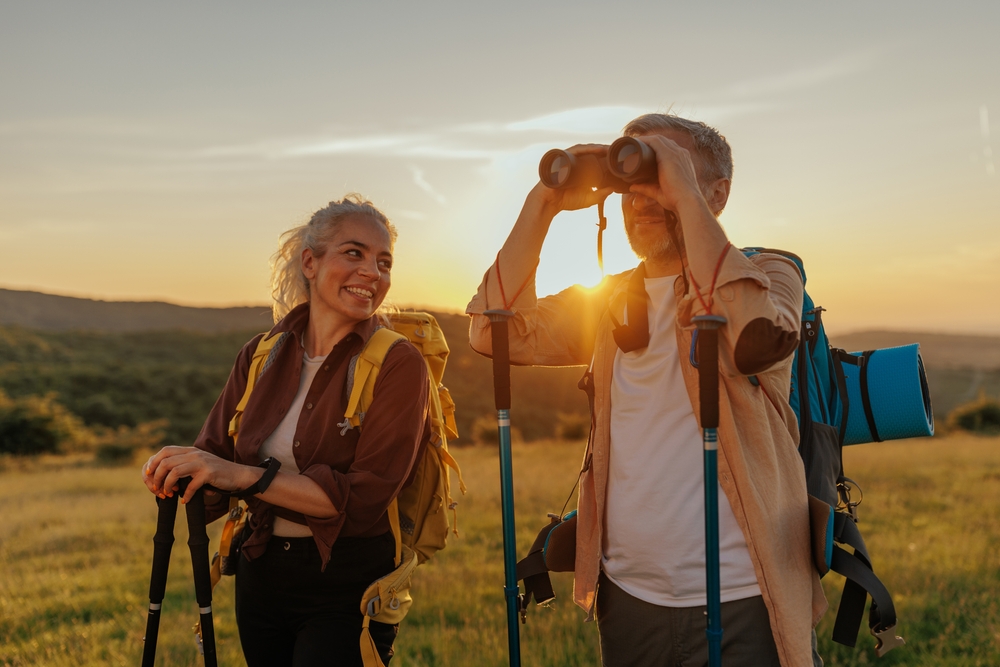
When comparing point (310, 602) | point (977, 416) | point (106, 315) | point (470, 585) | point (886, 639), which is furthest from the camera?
point (106, 315)

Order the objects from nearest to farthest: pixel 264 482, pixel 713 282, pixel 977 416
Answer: pixel 713 282 < pixel 264 482 < pixel 977 416

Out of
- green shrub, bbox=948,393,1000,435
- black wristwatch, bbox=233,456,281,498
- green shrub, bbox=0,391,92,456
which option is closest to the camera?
black wristwatch, bbox=233,456,281,498

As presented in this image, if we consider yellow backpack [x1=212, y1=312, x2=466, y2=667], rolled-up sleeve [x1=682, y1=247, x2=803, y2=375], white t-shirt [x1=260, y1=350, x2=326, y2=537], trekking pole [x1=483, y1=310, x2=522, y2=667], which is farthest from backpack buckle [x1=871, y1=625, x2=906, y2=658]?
white t-shirt [x1=260, y1=350, x2=326, y2=537]

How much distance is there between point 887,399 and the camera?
2.56 m

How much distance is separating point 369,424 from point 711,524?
1.33 meters

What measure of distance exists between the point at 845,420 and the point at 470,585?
4.77 meters

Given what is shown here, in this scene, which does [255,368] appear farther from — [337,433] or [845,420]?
[845,420]

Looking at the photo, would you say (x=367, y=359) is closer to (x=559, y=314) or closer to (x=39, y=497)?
(x=559, y=314)

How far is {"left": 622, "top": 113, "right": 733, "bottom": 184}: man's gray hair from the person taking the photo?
2549mm

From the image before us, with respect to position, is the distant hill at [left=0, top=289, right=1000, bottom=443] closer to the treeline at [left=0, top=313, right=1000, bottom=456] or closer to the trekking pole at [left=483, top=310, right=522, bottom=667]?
the treeline at [left=0, top=313, right=1000, bottom=456]

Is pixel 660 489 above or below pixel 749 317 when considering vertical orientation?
below

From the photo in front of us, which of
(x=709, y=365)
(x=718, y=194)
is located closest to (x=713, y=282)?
(x=709, y=365)

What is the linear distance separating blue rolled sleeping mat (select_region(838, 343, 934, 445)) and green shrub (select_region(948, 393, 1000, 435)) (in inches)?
1273

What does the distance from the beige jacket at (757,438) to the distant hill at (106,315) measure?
71.8 m
